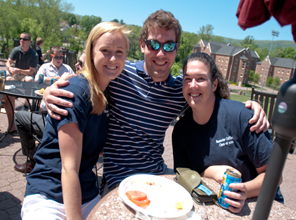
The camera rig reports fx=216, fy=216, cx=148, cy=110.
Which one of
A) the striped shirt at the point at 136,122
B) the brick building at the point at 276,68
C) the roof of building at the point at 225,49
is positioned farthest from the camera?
the brick building at the point at 276,68

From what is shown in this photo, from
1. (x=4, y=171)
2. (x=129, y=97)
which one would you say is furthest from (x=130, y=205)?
(x=4, y=171)

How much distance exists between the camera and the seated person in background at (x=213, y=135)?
195 cm

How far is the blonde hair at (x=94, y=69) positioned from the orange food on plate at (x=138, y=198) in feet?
2.39

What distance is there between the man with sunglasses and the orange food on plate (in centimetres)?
76

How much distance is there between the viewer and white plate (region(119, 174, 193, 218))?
1354mm

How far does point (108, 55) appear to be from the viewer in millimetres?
1931

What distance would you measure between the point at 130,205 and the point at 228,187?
69 centimetres

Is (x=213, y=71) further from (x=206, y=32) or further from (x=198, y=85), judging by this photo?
(x=206, y=32)

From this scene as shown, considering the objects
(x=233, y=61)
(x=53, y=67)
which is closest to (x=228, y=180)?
(x=53, y=67)

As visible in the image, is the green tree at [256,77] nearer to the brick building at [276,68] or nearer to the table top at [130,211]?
the brick building at [276,68]

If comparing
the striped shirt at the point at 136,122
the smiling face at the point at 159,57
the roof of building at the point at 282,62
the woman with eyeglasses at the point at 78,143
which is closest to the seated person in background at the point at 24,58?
the striped shirt at the point at 136,122

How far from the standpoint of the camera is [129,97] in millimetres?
2330

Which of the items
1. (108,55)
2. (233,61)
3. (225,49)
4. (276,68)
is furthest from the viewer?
(276,68)

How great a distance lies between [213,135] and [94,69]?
1.27 metres
